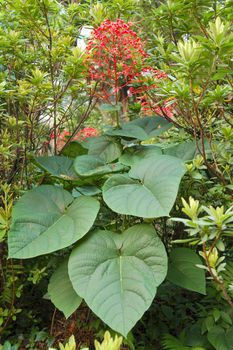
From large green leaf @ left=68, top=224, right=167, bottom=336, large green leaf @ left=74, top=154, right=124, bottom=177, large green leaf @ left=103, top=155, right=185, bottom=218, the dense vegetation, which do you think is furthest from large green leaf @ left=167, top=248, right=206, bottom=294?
large green leaf @ left=74, top=154, right=124, bottom=177

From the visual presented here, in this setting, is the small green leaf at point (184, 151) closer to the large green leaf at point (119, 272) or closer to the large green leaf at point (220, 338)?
the large green leaf at point (119, 272)

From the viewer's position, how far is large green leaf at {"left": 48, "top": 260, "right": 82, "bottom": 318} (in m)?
1.37

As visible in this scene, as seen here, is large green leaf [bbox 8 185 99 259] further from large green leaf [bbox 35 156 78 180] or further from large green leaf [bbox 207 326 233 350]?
large green leaf [bbox 207 326 233 350]

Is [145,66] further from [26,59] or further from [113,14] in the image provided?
[26,59]

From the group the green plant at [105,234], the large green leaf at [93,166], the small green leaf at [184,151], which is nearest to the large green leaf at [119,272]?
the green plant at [105,234]

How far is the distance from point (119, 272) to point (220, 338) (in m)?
0.49

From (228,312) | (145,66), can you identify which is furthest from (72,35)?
(228,312)

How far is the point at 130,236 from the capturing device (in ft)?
4.85

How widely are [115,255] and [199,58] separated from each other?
0.80 m

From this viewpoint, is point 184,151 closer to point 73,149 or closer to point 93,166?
point 93,166

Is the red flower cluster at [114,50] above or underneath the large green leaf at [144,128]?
Answer: above

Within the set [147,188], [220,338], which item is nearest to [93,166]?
[147,188]

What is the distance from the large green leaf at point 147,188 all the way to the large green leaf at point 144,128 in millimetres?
265

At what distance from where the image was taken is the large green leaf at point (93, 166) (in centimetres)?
167
